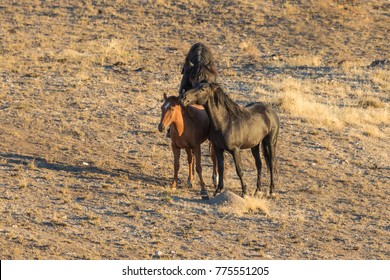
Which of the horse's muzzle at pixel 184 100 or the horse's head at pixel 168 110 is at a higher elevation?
the horse's muzzle at pixel 184 100

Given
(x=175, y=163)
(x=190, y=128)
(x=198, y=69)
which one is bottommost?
(x=175, y=163)

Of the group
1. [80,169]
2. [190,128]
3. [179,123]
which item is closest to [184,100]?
[179,123]

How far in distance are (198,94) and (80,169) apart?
3.72 m

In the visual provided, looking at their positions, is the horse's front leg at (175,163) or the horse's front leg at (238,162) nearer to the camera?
the horse's front leg at (238,162)

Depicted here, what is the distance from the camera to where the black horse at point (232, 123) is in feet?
51.3

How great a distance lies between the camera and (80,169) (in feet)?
59.3

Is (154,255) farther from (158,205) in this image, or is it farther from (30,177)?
(30,177)

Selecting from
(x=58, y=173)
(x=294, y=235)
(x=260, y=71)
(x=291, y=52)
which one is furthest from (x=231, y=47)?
(x=294, y=235)

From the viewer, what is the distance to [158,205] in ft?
52.1

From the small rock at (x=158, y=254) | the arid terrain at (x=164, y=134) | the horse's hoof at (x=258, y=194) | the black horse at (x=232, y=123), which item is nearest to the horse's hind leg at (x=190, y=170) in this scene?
the arid terrain at (x=164, y=134)

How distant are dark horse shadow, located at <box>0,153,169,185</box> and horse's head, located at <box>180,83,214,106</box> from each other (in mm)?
2579

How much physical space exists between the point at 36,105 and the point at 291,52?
1314 cm

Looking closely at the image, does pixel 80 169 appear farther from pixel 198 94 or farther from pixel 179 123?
pixel 198 94

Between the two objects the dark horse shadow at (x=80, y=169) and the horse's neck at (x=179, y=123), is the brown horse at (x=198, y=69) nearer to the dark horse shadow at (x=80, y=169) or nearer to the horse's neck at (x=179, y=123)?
the horse's neck at (x=179, y=123)
